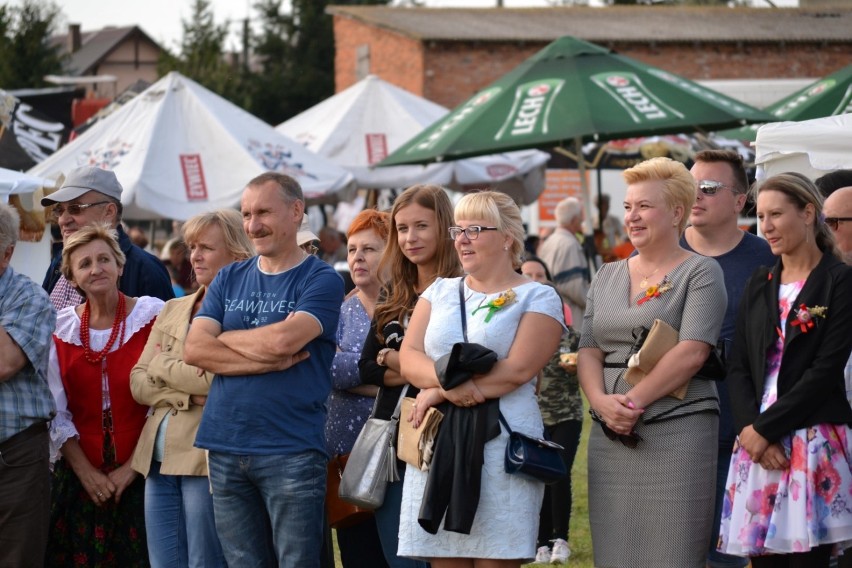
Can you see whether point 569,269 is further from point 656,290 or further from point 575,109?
point 656,290

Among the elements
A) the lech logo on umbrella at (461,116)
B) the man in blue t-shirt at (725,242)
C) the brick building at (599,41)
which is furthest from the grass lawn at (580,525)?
the brick building at (599,41)

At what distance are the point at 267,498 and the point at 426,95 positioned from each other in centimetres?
2947

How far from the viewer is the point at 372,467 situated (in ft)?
16.2

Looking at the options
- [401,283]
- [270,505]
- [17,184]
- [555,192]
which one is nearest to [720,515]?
[401,283]

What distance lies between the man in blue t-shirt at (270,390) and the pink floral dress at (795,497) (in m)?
1.66

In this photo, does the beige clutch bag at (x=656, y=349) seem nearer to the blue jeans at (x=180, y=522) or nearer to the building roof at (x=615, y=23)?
the blue jeans at (x=180, y=522)

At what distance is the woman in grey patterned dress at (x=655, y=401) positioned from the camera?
4609mm

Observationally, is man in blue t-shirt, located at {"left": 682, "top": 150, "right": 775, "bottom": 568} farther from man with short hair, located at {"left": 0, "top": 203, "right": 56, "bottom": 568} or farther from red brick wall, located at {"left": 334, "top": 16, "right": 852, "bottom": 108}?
red brick wall, located at {"left": 334, "top": 16, "right": 852, "bottom": 108}

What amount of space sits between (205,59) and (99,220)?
117 feet

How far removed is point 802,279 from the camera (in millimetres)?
4695

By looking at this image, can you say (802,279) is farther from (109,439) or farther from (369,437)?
(109,439)

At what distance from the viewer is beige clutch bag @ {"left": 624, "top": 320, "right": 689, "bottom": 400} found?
459 cm

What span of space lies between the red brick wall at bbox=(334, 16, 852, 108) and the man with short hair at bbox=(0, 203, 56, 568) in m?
29.1

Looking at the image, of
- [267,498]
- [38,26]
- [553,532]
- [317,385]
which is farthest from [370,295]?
[38,26]
